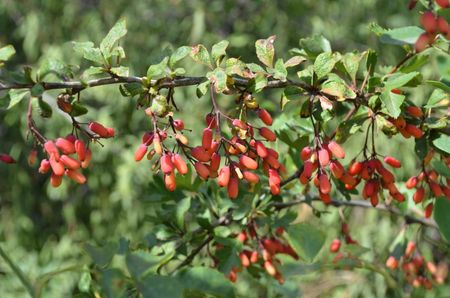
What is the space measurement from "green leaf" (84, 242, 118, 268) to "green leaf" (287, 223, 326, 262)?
1.04 feet

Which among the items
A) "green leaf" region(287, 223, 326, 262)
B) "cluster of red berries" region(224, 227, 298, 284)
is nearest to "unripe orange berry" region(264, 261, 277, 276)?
"cluster of red berries" region(224, 227, 298, 284)

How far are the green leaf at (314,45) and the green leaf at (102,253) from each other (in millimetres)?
431

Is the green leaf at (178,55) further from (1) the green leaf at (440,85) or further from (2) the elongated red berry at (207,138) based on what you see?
(1) the green leaf at (440,85)

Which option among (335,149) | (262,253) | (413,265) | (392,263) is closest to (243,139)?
(335,149)

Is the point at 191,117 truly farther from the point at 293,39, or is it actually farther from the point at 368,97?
the point at 368,97

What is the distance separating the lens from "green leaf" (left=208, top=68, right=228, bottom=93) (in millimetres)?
950

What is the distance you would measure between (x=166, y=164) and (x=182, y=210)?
0.84 ft

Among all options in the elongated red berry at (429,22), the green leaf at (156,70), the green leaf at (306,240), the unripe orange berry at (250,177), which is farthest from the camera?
the green leaf at (306,240)

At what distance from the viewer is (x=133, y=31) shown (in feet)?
13.7

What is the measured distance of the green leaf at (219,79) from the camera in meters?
0.95

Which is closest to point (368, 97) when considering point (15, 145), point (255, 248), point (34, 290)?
point (255, 248)

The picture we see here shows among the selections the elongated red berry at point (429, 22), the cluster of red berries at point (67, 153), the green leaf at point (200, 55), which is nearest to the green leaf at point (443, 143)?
the elongated red berry at point (429, 22)

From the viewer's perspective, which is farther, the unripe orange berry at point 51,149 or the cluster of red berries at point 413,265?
the cluster of red berries at point 413,265

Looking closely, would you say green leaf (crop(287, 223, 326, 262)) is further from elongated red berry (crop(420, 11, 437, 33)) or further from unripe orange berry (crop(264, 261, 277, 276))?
elongated red berry (crop(420, 11, 437, 33))
